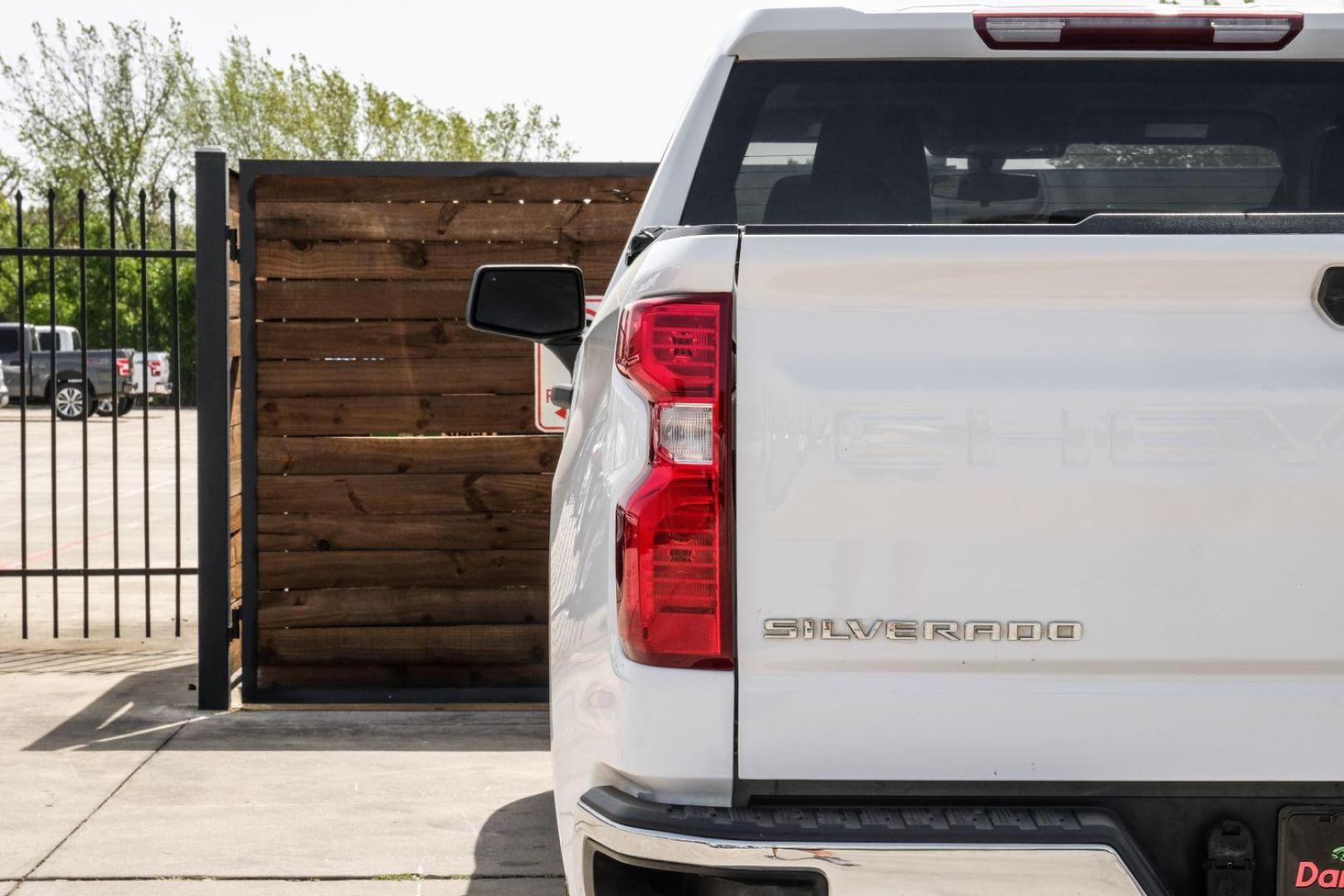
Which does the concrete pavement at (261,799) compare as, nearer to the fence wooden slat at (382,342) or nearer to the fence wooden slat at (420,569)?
the fence wooden slat at (420,569)

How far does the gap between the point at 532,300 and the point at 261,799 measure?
2.61 metres

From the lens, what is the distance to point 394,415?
22.2 feet

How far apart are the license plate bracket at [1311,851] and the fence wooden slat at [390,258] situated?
474 cm

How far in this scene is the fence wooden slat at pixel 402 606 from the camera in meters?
6.76

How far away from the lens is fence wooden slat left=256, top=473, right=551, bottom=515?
22.1 feet

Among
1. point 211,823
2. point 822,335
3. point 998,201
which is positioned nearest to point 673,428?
point 822,335

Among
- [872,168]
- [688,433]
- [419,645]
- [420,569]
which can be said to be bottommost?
[419,645]

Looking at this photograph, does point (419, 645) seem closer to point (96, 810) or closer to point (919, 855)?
point (96, 810)

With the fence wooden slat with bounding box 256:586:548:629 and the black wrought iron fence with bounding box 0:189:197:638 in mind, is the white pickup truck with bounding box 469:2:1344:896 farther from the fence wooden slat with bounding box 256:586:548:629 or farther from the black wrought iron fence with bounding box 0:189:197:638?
the black wrought iron fence with bounding box 0:189:197:638

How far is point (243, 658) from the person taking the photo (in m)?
6.75

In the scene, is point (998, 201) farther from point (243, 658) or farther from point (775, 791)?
point (243, 658)

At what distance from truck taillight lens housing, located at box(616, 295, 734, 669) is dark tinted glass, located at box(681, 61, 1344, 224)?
0.82m

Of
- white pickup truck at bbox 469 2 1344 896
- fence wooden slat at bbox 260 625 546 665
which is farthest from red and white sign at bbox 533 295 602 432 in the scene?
white pickup truck at bbox 469 2 1344 896

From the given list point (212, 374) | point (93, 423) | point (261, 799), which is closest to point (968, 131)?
point (261, 799)
